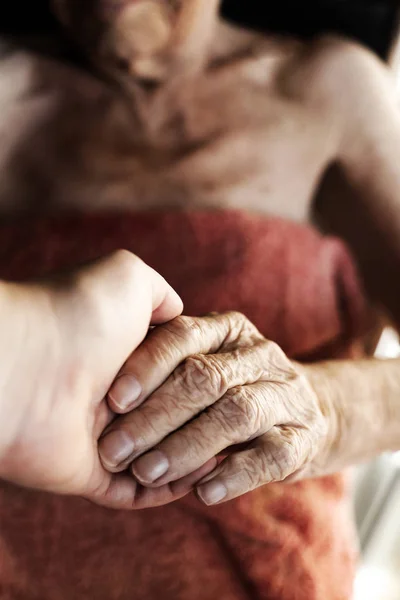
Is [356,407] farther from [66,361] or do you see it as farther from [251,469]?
[66,361]

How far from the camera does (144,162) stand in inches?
34.2

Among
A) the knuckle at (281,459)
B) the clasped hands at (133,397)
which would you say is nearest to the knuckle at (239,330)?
the clasped hands at (133,397)

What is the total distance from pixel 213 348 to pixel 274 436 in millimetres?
96

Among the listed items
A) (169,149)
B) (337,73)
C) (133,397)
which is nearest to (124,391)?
(133,397)

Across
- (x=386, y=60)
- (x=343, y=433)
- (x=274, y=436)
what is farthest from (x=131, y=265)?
(x=386, y=60)

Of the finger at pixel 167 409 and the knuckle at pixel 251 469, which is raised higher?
the finger at pixel 167 409

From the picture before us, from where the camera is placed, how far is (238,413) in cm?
48

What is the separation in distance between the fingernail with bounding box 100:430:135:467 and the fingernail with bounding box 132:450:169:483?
20 millimetres

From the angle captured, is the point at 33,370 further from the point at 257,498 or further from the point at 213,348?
the point at 257,498

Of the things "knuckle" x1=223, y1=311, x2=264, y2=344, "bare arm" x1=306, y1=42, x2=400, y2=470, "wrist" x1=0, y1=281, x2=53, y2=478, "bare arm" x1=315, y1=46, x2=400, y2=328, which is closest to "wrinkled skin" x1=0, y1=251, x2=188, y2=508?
"wrist" x1=0, y1=281, x2=53, y2=478

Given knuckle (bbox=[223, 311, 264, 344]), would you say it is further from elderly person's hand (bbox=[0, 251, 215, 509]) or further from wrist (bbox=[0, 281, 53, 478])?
wrist (bbox=[0, 281, 53, 478])

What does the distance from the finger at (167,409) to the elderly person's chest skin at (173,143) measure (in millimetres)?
400

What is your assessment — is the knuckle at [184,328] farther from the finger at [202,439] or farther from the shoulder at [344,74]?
the shoulder at [344,74]

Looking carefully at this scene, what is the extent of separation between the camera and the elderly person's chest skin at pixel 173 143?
2.77 feet
